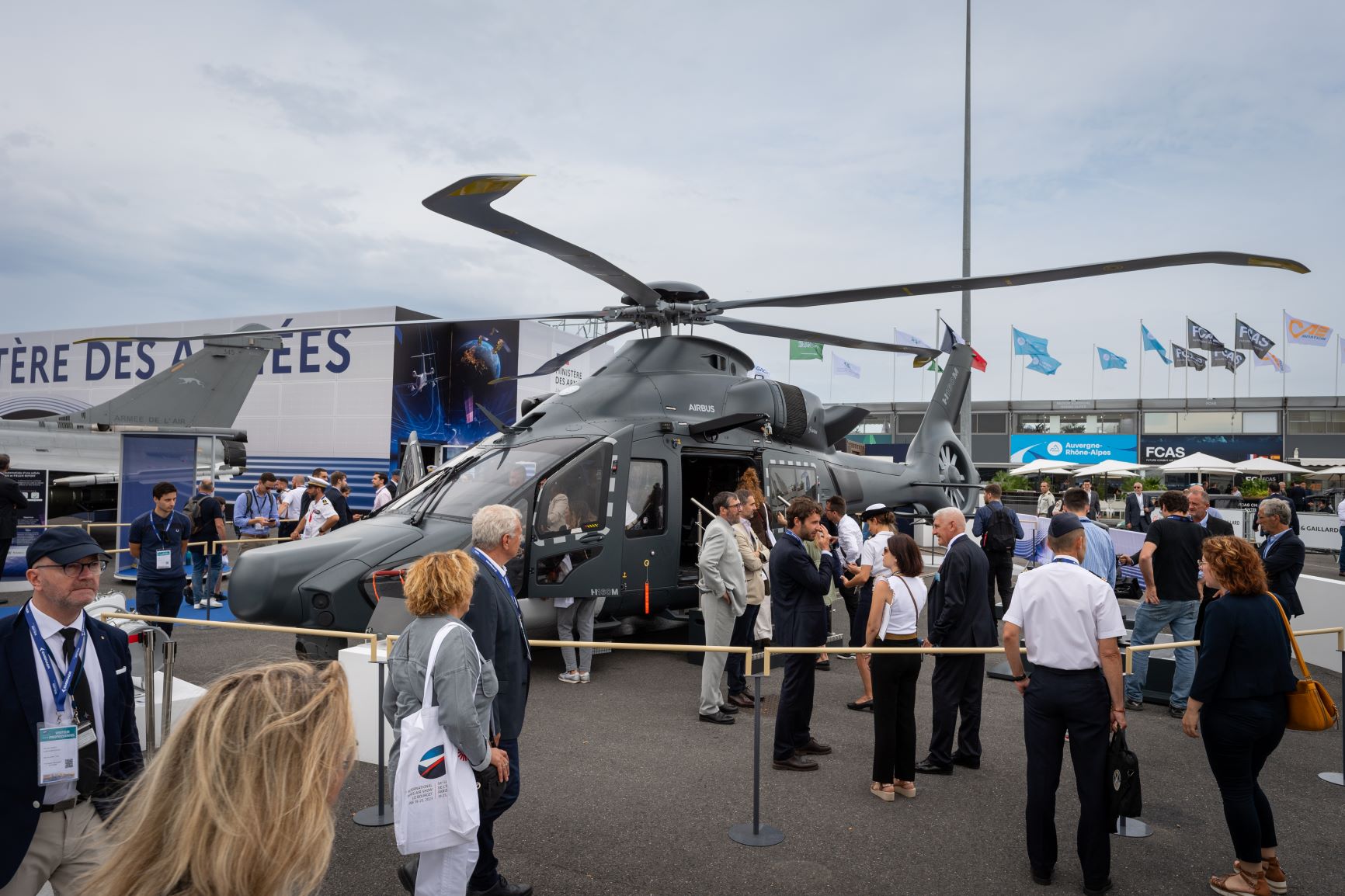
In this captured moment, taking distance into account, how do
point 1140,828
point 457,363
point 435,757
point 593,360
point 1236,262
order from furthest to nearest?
point 593,360 → point 457,363 → point 1236,262 → point 1140,828 → point 435,757

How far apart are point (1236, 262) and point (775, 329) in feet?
14.8

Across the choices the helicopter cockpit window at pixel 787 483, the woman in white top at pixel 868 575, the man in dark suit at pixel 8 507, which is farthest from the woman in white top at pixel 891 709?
the man in dark suit at pixel 8 507

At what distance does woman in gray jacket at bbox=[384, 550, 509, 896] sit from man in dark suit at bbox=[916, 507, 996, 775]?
3.17 m

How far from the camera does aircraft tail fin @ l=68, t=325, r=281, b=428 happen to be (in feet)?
52.7

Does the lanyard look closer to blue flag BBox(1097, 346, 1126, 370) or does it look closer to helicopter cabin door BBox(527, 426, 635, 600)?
helicopter cabin door BBox(527, 426, 635, 600)

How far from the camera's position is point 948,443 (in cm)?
1334

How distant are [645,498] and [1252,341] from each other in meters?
33.3

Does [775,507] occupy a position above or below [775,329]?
below

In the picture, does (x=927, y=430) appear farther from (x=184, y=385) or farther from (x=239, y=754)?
(x=184, y=385)

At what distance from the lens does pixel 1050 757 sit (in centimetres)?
383

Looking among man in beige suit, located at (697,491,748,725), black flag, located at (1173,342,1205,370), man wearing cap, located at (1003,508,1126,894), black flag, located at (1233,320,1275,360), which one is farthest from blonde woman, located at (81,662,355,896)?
black flag, located at (1173,342,1205,370)

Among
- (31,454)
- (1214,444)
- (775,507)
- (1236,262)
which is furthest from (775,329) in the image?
(1214,444)

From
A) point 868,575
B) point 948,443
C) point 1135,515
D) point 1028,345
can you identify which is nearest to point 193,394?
point 948,443

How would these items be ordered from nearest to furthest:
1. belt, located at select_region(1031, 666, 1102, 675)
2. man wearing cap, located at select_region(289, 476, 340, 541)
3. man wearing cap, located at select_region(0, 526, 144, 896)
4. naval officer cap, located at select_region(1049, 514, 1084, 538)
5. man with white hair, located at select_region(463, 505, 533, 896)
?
man wearing cap, located at select_region(0, 526, 144, 896) < man with white hair, located at select_region(463, 505, 533, 896) < belt, located at select_region(1031, 666, 1102, 675) < naval officer cap, located at select_region(1049, 514, 1084, 538) < man wearing cap, located at select_region(289, 476, 340, 541)
